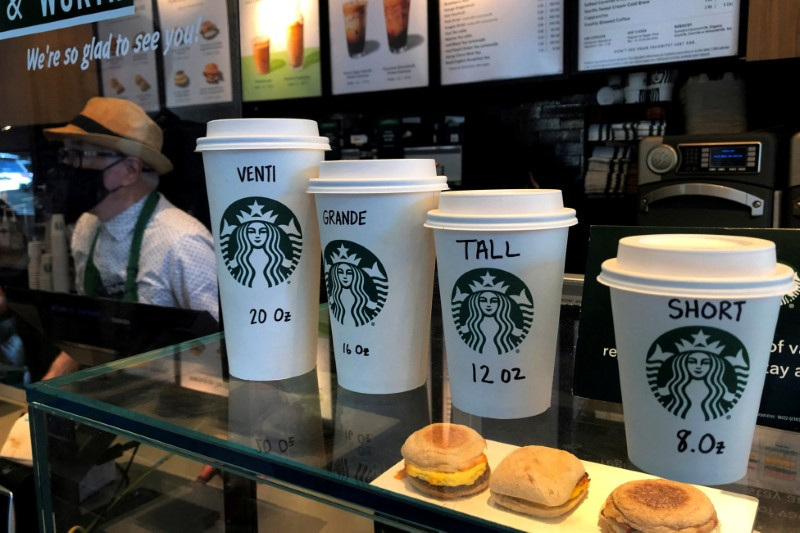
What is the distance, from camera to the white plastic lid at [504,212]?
0.69m

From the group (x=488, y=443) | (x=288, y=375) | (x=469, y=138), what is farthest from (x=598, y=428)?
(x=469, y=138)

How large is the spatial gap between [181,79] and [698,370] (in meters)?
1.54

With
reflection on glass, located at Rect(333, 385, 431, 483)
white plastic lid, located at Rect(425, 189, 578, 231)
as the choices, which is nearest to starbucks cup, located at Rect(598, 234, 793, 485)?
white plastic lid, located at Rect(425, 189, 578, 231)

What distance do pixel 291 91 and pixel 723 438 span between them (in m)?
3.85

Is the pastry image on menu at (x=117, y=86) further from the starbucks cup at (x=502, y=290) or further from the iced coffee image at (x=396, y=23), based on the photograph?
the iced coffee image at (x=396, y=23)

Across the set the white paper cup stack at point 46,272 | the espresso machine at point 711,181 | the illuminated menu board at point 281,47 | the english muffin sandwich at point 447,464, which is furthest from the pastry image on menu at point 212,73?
the illuminated menu board at point 281,47

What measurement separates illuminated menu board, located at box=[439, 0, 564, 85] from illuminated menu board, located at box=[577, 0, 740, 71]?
0.45 feet

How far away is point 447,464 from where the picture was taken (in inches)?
23.7

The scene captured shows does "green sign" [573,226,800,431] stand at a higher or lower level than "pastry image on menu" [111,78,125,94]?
lower

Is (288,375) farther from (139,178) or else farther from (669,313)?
(139,178)

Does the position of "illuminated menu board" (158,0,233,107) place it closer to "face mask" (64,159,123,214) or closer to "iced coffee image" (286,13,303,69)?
"face mask" (64,159,123,214)

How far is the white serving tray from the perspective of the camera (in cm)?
54

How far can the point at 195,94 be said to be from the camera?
68.6 inches

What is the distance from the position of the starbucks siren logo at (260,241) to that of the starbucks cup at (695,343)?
0.41 meters
